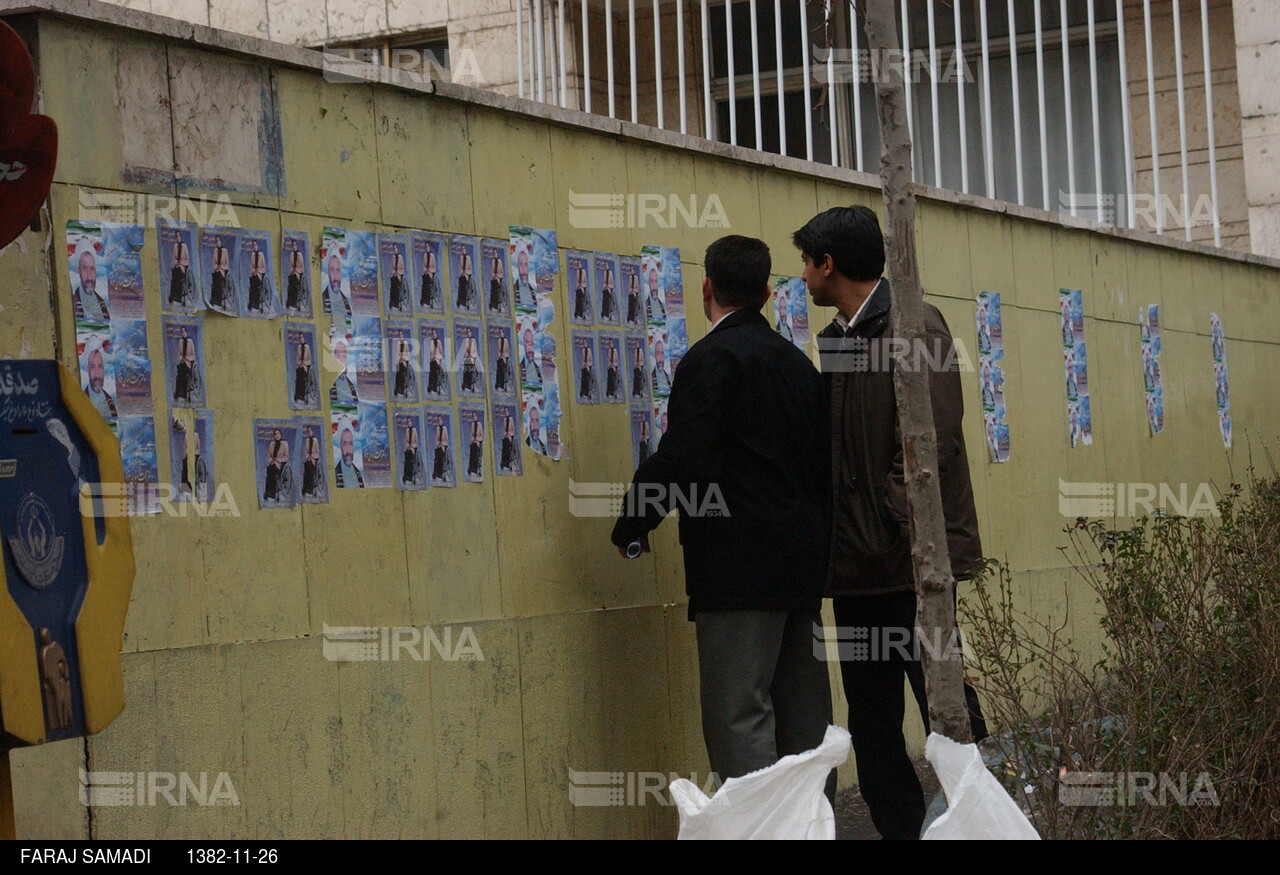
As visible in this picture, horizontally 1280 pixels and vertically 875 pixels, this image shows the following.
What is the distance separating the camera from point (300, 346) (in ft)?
15.4

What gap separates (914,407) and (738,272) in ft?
4.00

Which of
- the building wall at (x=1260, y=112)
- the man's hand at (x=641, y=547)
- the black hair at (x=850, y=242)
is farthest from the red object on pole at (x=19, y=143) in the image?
the building wall at (x=1260, y=112)

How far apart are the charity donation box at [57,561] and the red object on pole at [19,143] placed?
0.37 metres

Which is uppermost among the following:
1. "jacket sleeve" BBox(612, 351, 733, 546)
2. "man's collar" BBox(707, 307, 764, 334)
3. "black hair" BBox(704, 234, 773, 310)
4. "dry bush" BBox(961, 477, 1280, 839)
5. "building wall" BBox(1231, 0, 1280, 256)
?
"building wall" BBox(1231, 0, 1280, 256)

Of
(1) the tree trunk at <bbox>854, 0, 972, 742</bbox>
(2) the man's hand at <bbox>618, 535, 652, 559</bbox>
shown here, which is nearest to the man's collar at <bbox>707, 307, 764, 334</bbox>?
(2) the man's hand at <bbox>618, 535, 652, 559</bbox>

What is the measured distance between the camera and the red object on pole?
332 cm

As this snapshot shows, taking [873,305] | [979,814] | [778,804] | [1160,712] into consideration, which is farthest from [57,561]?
[1160,712]

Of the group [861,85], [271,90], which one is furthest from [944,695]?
[861,85]

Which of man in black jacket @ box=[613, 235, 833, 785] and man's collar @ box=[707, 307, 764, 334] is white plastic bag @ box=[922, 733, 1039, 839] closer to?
man in black jacket @ box=[613, 235, 833, 785]

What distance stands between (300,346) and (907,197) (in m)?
1.68

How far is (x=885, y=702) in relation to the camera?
5352 millimetres

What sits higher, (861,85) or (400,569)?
(861,85)

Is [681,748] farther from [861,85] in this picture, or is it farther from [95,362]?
[861,85]

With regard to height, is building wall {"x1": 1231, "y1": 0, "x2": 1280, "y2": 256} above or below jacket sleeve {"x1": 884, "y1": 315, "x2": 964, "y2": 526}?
above
